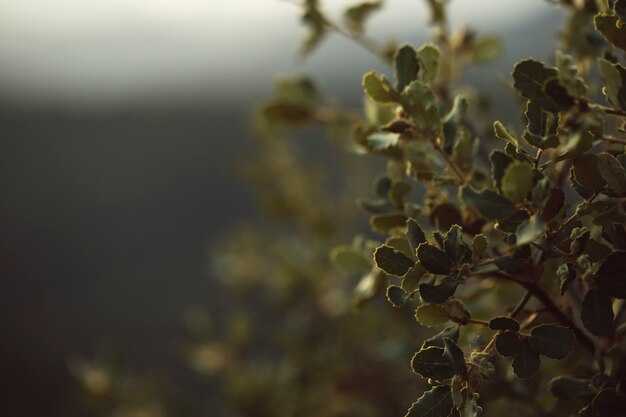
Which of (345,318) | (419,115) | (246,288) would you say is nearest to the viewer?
(419,115)

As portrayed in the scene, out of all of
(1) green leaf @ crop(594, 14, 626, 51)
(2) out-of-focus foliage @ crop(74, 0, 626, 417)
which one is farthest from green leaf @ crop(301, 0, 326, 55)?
(1) green leaf @ crop(594, 14, 626, 51)

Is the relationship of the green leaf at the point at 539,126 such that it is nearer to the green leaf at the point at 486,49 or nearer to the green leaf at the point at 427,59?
the green leaf at the point at 427,59

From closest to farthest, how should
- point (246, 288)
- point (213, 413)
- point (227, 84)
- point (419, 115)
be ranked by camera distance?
point (419, 115) → point (246, 288) → point (213, 413) → point (227, 84)

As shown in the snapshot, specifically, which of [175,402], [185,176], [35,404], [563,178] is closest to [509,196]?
[563,178]

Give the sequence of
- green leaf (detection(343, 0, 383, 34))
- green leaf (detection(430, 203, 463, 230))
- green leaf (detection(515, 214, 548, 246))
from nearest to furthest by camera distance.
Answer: green leaf (detection(515, 214, 548, 246)) < green leaf (detection(430, 203, 463, 230)) < green leaf (detection(343, 0, 383, 34))

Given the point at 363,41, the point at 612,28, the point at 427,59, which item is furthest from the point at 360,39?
the point at 612,28

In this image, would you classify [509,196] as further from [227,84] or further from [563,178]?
[227,84]

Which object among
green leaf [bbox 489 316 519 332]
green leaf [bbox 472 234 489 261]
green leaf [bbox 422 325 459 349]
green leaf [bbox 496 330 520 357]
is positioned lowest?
green leaf [bbox 496 330 520 357]

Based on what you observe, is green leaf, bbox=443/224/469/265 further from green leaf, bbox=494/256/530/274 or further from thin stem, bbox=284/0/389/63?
thin stem, bbox=284/0/389/63
